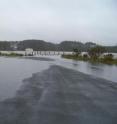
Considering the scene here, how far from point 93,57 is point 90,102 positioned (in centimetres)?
6747

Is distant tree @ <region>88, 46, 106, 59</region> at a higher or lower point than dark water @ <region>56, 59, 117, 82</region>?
higher

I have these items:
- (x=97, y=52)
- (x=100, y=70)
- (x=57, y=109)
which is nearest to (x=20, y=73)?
(x=100, y=70)

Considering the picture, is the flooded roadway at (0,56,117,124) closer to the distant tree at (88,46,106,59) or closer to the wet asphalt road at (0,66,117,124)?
the wet asphalt road at (0,66,117,124)

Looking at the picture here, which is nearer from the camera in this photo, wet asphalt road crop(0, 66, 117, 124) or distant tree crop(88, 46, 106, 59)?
wet asphalt road crop(0, 66, 117, 124)

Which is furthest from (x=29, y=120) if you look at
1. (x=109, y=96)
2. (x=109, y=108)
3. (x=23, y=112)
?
(x=109, y=96)

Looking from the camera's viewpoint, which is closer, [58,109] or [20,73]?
[58,109]

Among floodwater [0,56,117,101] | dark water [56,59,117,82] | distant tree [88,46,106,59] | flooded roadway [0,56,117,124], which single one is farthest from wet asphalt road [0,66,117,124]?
distant tree [88,46,106,59]

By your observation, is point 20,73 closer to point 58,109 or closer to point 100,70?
point 100,70

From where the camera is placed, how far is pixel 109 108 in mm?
10914

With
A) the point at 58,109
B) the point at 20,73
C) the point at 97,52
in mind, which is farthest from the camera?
the point at 97,52

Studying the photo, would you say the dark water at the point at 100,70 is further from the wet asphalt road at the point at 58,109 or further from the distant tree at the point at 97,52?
the distant tree at the point at 97,52

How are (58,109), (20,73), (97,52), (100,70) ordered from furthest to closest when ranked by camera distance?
(97,52)
(100,70)
(20,73)
(58,109)

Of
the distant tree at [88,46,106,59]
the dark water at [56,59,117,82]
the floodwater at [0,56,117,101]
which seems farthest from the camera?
the distant tree at [88,46,106,59]

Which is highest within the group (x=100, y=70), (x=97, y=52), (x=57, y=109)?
(x=97, y=52)
